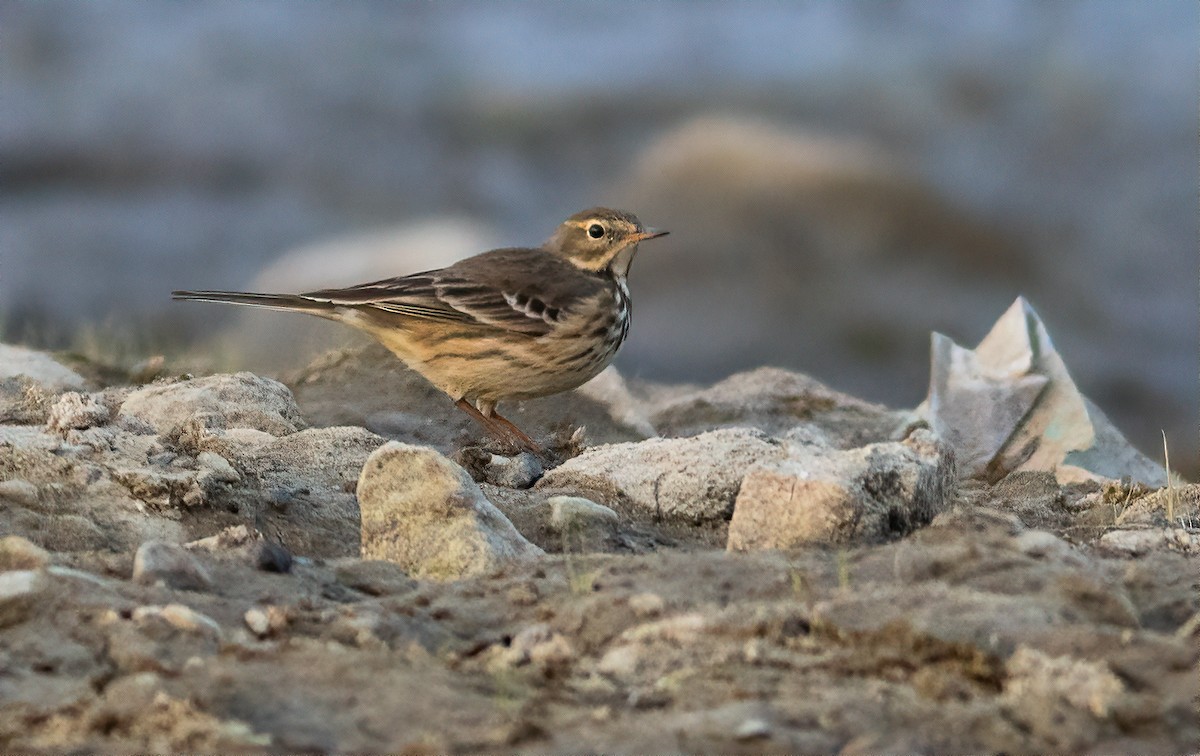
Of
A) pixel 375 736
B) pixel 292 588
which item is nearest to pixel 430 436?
pixel 292 588

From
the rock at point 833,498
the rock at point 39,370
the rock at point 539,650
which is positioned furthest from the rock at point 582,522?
the rock at point 39,370

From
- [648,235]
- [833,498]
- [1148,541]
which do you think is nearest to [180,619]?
[833,498]

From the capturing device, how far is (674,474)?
14.3 ft

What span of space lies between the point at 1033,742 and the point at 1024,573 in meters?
0.67

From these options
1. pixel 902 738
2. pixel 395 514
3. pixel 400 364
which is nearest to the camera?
pixel 902 738

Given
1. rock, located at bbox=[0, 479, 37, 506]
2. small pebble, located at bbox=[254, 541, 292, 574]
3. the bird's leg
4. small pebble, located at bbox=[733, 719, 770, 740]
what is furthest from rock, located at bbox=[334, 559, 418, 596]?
the bird's leg

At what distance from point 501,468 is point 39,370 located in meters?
2.60

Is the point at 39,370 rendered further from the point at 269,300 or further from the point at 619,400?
the point at 619,400

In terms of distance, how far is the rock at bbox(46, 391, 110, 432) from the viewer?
4.44 m

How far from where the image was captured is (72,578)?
2.75m

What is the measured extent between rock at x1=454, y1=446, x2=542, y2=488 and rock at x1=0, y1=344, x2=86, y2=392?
2086 millimetres

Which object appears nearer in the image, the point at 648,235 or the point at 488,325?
the point at 488,325

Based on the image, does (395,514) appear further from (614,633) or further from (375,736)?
(375,736)

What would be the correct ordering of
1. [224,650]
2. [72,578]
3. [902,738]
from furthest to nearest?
[72,578] < [224,650] < [902,738]
